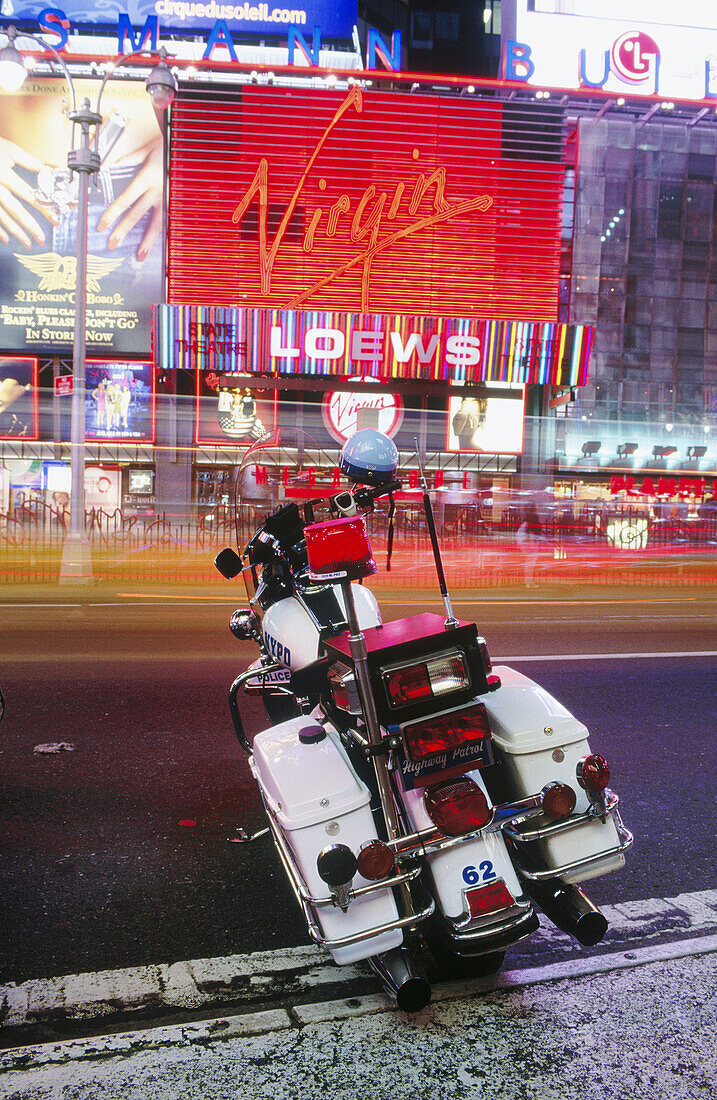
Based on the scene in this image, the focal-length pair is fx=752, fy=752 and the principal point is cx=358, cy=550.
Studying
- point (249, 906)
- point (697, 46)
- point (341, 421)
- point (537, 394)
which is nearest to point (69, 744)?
point (249, 906)

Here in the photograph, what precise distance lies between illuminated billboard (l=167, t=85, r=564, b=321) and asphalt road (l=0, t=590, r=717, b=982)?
1732cm

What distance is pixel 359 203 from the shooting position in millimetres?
22875

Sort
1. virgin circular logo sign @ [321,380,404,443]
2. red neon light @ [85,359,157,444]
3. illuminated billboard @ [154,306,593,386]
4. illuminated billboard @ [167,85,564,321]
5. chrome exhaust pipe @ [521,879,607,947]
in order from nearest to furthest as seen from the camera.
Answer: chrome exhaust pipe @ [521,879,607,947], illuminated billboard @ [154,306,593,386], illuminated billboard @ [167,85,564,321], virgin circular logo sign @ [321,380,404,443], red neon light @ [85,359,157,444]

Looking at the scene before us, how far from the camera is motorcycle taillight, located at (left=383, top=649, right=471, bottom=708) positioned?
2.24 metres

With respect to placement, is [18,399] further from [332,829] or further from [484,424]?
[332,829]

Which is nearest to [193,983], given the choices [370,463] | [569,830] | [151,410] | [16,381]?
[569,830]

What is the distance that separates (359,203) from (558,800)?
76.8 feet

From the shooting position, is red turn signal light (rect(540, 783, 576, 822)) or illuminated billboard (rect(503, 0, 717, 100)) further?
illuminated billboard (rect(503, 0, 717, 100))

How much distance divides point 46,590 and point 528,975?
12.2m

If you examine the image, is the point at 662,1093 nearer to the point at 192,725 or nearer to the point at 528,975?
the point at 528,975

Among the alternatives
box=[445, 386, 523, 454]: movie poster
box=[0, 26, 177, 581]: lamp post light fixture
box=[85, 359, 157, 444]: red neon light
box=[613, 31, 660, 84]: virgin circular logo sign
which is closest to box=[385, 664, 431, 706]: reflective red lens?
box=[0, 26, 177, 581]: lamp post light fixture

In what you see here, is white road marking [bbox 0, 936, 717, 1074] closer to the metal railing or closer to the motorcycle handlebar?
the motorcycle handlebar

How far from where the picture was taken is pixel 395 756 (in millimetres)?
2332

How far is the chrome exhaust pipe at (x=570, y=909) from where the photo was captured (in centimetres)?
239
